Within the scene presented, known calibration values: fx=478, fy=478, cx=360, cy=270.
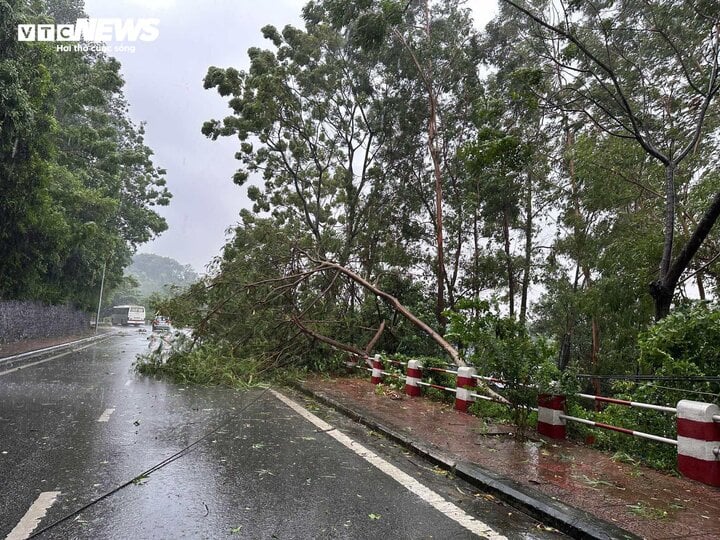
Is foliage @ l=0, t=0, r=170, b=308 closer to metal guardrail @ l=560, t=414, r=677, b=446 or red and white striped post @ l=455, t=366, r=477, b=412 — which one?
red and white striped post @ l=455, t=366, r=477, b=412

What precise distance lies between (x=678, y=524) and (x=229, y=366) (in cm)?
1030

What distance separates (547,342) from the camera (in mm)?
6477

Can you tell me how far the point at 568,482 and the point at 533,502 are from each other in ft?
2.94

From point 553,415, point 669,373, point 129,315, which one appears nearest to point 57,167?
point 553,415

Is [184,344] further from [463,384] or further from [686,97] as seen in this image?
[686,97]

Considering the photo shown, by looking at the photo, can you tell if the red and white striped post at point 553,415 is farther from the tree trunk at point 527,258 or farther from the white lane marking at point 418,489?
the tree trunk at point 527,258

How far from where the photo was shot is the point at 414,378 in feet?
33.8

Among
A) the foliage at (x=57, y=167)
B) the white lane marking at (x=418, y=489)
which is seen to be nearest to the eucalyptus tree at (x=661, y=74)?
the white lane marking at (x=418, y=489)

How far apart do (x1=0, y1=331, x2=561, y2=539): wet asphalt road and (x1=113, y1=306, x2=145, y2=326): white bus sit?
54.2 meters

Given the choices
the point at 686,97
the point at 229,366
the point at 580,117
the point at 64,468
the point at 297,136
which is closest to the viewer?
the point at 64,468

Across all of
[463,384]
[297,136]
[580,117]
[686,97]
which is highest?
[297,136]

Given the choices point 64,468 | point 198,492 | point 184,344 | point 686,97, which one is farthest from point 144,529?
point 686,97

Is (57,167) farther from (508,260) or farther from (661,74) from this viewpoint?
(661,74)

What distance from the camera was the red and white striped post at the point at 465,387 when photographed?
329 inches
